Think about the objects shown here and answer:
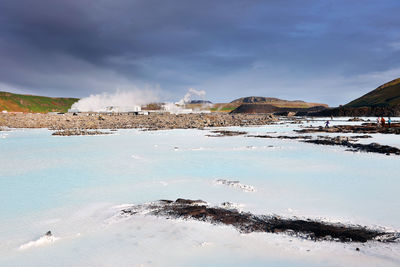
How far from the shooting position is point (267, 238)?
5129mm

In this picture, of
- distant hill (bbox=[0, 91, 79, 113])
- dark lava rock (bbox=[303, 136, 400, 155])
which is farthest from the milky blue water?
distant hill (bbox=[0, 91, 79, 113])

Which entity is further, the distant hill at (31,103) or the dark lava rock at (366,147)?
the distant hill at (31,103)

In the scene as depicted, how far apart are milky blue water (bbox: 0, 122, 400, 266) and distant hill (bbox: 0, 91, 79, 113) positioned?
134333 mm

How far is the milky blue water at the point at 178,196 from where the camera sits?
15.2 feet

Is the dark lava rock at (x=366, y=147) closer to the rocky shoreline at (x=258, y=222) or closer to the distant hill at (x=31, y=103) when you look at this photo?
the rocky shoreline at (x=258, y=222)

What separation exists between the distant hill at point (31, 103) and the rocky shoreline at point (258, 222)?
459ft

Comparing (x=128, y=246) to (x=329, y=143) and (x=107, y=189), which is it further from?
(x=329, y=143)

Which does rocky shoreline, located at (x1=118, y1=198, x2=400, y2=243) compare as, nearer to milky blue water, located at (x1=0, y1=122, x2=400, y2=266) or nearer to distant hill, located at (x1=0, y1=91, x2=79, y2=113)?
milky blue water, located at (x1=0, y1=122, x2=400, y2=266)

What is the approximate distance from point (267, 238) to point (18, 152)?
16661 mm

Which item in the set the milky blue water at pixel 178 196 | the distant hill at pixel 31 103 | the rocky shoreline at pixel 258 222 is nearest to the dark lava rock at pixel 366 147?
the milky blue water at pixel 178 196

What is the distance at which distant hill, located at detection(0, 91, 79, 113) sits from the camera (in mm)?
130750

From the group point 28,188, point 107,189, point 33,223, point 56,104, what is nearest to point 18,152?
point 28,188

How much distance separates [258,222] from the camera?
19.1ft

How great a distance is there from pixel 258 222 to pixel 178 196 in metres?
2.79
